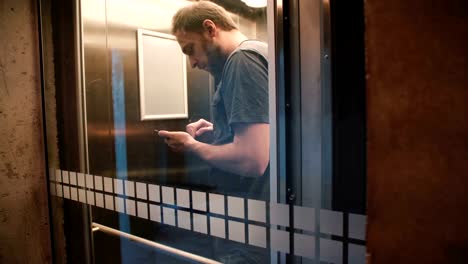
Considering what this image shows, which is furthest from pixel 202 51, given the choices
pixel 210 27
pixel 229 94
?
pixel 229 94

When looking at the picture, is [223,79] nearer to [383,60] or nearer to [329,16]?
[329,16]

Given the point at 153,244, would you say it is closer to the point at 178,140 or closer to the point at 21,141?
the point at 178,140

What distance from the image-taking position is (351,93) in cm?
75

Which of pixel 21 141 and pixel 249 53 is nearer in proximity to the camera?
pixel 249 53

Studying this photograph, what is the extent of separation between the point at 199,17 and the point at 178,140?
1.45ft

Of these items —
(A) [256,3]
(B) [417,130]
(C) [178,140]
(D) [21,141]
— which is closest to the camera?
(B) [417,130]

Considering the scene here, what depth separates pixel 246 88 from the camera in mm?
951

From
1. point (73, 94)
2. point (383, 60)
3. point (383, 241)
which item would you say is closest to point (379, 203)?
point (383, 241)

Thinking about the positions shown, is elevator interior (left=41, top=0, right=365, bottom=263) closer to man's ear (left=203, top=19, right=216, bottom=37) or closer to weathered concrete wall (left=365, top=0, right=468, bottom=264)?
man's ear (left=203, top=19, right=216, bottom=37)

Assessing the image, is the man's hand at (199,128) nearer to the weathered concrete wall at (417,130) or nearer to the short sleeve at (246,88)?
the short sleeve at (246,88)

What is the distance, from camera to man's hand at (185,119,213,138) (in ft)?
3.53

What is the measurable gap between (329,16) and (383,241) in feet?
1.77

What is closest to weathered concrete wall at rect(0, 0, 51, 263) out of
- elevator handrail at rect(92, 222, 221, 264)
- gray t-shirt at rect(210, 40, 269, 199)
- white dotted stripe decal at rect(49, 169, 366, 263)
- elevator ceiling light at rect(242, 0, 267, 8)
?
white dotted stripe decal at rect(49, 169, 366, 263)

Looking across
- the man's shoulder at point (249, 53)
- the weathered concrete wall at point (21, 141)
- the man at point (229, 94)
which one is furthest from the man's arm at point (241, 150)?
the weathered concrete wall at point (21, 141)
